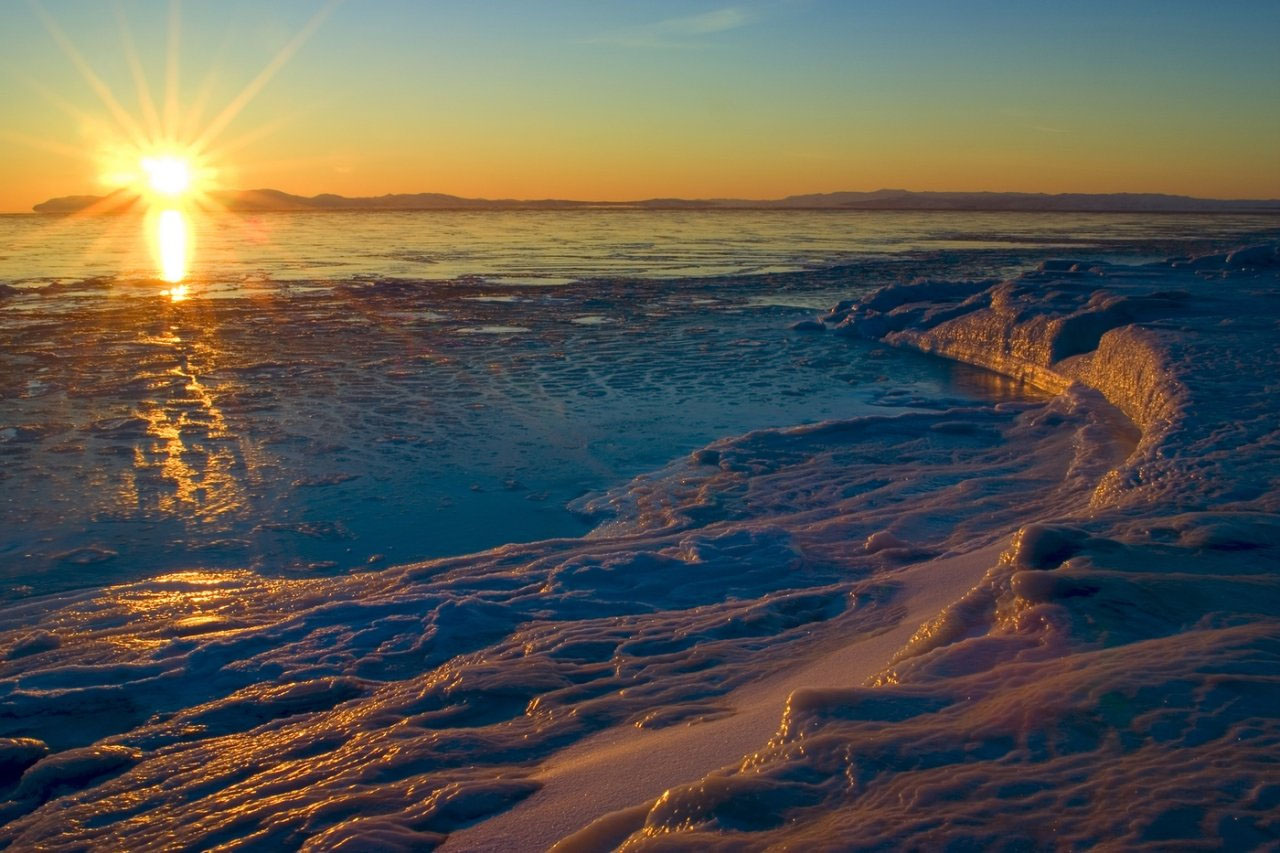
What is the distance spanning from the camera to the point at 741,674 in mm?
4059

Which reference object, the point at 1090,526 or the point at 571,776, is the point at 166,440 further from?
the point at 1090,526

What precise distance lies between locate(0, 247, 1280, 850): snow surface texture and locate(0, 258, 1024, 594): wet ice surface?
0.64 metres

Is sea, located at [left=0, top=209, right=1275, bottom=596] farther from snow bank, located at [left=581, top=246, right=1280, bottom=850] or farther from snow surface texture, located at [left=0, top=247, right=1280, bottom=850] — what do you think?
snow bank, located at [left=581, top=246, right=1280, bottom=850]

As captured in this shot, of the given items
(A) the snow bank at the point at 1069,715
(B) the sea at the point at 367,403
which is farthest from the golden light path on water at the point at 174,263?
(A) the snow bank at the point at 1069,715

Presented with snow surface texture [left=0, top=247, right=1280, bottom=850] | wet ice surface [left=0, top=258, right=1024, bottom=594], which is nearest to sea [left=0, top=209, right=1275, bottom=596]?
wet ice surface [left=0, top=258, right=1024, bottom=594]

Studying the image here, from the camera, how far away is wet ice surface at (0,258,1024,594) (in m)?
6.33

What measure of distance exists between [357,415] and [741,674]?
251 inches

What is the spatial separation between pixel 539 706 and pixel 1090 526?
2792 millimetres

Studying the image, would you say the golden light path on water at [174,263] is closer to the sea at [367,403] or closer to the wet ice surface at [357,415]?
the sea at [367,403]

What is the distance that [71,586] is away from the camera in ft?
17.7

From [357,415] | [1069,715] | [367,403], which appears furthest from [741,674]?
[367,403]

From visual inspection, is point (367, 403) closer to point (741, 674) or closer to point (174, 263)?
point (741, 674)

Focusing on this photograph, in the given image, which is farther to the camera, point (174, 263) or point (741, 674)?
point (174, 263)

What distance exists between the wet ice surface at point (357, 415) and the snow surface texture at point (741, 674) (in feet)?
2.11
